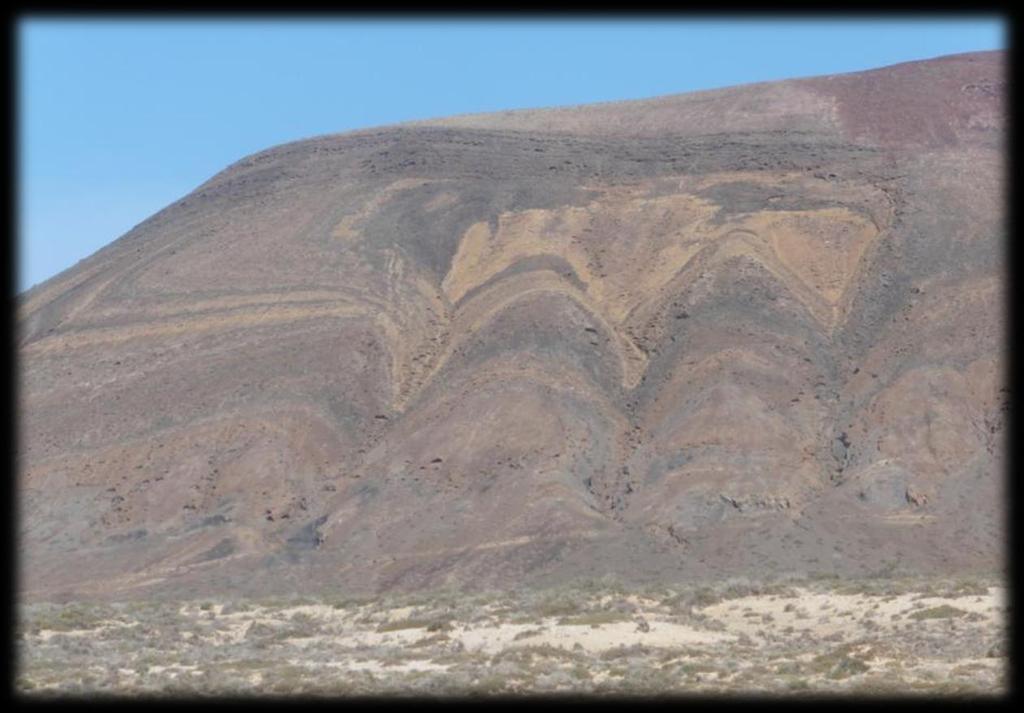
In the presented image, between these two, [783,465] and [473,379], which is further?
[473,379]

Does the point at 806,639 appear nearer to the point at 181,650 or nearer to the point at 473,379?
the point at 181,650

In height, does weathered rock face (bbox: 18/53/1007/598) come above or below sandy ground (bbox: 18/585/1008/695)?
above

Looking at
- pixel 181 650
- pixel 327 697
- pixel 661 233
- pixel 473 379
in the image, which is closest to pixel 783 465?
pixel 473 379

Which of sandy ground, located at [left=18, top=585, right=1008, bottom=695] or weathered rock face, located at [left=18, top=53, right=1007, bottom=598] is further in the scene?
weathered rock face, located at [left=18, top=53, right=1007, bottom=598]

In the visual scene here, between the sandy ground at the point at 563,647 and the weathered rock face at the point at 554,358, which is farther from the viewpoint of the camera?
the weathered rock face at the point at 554,358

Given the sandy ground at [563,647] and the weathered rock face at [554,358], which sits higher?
the weathered rock face at [554,358]

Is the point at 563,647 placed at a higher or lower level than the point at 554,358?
lower

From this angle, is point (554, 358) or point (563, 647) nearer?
point (563, 647)

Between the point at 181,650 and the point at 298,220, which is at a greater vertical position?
the point at 298,220
